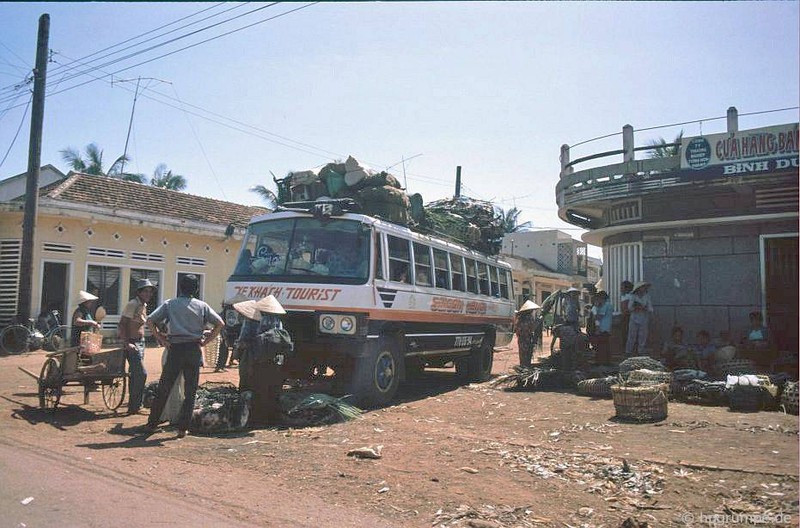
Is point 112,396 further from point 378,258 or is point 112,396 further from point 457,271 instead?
point 457,271

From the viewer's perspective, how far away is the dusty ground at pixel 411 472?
4.52 metres

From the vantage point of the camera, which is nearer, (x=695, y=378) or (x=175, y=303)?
(x=175, y=303)

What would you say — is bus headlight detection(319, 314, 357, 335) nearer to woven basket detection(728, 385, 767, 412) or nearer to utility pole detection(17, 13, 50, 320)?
woven basket detection(728, 385, 767, 412)

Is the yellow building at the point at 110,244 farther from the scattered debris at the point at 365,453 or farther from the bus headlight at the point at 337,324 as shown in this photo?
the scattered debris at the point at 365,453

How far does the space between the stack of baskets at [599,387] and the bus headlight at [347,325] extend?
14.3 feet


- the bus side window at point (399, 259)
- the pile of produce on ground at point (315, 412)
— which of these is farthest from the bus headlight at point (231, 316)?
the bus side window at point (399, 259)

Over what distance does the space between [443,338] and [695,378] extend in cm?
408

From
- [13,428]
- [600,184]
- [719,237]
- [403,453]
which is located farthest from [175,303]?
[719,237]

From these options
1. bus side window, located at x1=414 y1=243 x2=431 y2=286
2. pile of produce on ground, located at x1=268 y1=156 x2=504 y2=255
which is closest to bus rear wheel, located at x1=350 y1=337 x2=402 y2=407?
bus side window, located at x1=414 y1=243 x2=431 y2=286

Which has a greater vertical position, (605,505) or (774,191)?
(774,191)

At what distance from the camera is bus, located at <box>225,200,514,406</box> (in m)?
8.18

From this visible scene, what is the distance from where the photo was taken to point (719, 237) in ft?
39.4

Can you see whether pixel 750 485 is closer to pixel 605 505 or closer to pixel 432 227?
pixel 605 505

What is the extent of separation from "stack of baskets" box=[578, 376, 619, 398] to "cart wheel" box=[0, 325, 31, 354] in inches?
552
